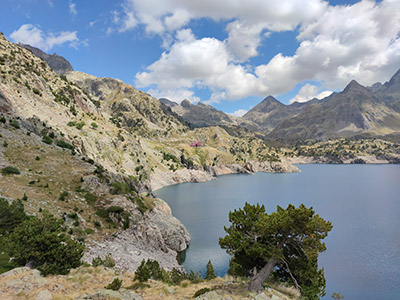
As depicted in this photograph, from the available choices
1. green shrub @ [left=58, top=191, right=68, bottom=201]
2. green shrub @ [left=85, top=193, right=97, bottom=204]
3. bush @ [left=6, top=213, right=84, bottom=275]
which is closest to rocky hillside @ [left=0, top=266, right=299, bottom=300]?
bush @ [left=6, top=213, right=84, bottom=275]

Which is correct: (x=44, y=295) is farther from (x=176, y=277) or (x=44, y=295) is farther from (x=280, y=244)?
(x=176, y=277)

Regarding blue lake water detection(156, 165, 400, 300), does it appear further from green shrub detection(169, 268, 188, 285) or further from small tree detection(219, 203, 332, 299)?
small tree detection(219, 203, 332, 299)

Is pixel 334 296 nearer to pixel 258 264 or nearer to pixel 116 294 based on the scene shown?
pixel 258 264

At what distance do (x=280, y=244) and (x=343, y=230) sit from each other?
56650 mm

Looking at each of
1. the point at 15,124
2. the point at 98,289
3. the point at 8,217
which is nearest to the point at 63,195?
the point at 8,217

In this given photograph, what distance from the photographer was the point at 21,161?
45.5 m

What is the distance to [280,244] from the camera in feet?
72.5

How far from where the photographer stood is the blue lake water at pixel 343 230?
41.3 m

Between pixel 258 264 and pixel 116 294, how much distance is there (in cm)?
1374

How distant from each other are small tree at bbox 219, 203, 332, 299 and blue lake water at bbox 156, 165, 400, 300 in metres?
22.3

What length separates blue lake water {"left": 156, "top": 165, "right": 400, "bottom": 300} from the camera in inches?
1628

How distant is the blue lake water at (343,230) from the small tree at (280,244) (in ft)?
73.1

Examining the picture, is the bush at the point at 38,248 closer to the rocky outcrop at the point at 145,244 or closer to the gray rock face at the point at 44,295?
the gray rock face at the point at 44,295

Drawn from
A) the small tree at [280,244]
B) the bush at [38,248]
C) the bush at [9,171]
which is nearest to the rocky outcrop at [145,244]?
the bush at [38,248]
